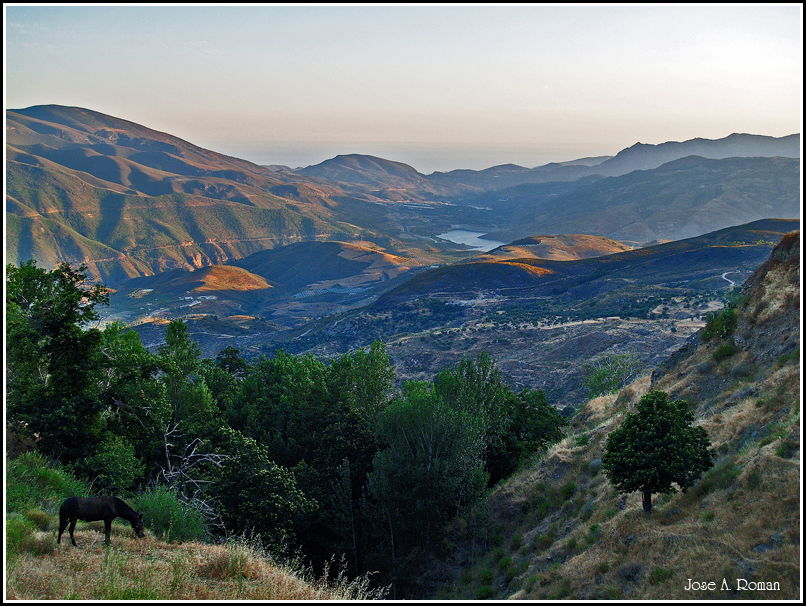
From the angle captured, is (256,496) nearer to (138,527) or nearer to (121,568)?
(138,527)

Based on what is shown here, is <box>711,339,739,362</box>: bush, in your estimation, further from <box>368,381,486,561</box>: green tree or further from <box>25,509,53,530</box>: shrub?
<box>25,509,53,530</box>: shrub

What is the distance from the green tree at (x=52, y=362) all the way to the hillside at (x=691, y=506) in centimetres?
1511

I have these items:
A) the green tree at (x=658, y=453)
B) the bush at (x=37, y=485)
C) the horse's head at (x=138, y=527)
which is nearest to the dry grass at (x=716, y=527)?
the green tree at (x=658, y=453)

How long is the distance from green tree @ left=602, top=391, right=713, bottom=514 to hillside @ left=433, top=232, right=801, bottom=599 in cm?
60

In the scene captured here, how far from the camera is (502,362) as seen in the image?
2621 inches

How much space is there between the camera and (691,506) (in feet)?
45.2

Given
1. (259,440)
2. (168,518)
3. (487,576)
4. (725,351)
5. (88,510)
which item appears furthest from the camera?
(259,440)

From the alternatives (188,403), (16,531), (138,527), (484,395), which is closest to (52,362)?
(188,403)

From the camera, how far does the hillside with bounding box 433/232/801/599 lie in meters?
11.1

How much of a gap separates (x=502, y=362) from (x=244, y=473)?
163 ft

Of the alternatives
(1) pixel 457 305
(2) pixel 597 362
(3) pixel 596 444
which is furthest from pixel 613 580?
(1) pixel 457 305

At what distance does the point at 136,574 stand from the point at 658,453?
40.2ft

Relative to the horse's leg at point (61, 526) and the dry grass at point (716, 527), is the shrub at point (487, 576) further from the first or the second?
the horse's leg at point (61, 526)

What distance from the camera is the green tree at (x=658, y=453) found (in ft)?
45.7
